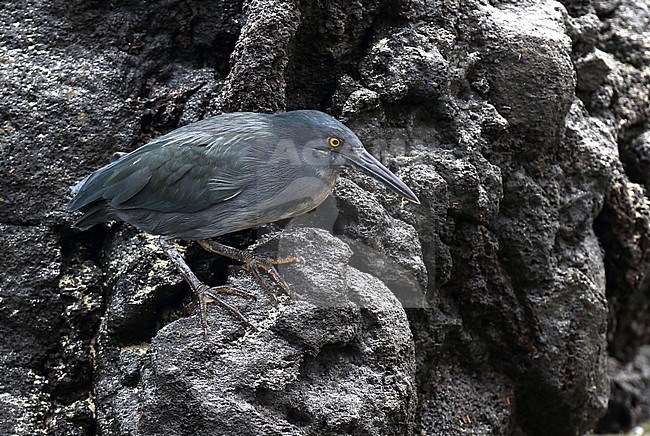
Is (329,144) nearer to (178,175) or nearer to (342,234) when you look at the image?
(342,234)

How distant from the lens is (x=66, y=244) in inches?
155

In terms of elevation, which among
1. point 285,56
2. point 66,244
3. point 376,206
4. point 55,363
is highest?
point 285,56

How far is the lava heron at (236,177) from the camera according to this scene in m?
3.36

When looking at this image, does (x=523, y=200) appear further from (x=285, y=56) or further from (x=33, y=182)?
(x=33, y=182)

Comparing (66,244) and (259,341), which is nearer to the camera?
(259,341)

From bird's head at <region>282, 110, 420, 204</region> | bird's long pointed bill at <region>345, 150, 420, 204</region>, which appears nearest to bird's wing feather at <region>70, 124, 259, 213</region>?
bird's head at <region>282, 110, 420, 204</region>

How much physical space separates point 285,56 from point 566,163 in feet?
5.77

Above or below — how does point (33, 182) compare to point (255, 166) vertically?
below

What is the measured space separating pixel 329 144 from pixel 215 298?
799 millimetres

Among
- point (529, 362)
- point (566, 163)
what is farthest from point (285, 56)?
point (529, 362)

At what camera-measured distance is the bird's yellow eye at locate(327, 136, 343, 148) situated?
3.37 m

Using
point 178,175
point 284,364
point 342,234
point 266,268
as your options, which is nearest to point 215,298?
point 266,268

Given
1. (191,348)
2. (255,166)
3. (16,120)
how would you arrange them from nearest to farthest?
(191,348) < (255,166) < (16,120)

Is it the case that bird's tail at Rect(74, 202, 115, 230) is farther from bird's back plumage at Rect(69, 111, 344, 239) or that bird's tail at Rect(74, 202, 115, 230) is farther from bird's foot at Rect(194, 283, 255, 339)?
bird's foot at Rect(194, 283, 255, 339)
